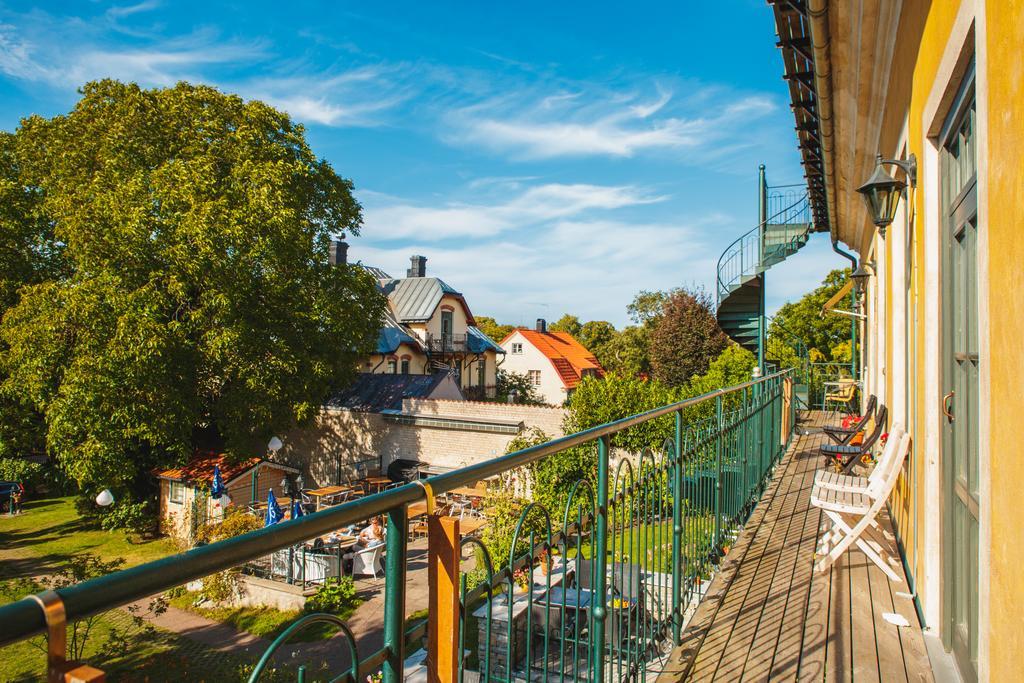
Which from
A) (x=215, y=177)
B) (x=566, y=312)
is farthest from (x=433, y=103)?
(x=566, y=312)

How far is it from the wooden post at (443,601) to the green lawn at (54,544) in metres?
14.0

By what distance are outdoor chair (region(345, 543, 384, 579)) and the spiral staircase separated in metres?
9.04

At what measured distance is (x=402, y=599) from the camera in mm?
1280

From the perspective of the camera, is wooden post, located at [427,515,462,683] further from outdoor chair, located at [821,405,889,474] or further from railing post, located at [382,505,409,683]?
outdoor chair, located at [821,405,889,474]

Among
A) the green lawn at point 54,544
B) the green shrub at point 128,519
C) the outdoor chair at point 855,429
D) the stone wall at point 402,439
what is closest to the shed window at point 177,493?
the green shrub at point 128,519

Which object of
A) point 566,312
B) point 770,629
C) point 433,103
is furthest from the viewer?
point 566,312

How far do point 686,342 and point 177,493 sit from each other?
25.7 metres

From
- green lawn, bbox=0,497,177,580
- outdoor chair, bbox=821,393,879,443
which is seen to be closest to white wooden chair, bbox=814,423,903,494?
outdoor chair, bbox=821,393,879,443

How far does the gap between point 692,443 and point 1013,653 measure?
2198mm

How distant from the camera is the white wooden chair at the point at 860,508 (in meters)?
4.03

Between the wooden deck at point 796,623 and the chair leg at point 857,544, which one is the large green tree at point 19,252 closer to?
the wooden deck at point 796,623

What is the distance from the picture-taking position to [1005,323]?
1.60m

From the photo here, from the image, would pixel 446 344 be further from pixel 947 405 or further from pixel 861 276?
pixel 947 405

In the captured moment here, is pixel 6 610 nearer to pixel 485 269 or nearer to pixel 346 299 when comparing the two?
pixel 346 299
